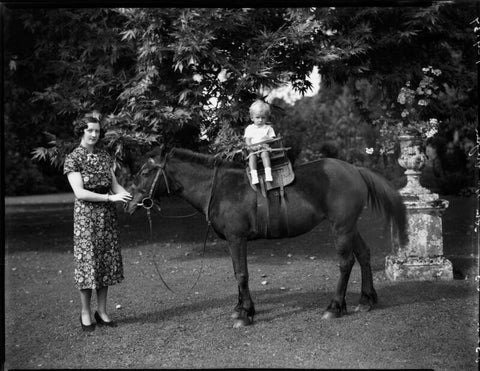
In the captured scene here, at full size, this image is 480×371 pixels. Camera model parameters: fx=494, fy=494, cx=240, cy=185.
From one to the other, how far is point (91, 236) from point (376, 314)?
345 centimetres

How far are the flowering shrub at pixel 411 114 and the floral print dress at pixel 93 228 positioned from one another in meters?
4.30

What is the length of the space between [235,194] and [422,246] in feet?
11.5

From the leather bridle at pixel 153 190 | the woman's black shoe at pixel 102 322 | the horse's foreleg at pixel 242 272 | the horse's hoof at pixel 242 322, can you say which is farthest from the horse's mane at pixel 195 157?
the woman's black shoe at pixel 102 322

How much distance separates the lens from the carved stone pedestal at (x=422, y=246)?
759 centimetres

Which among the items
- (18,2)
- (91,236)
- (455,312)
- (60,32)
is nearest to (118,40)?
(60,32)

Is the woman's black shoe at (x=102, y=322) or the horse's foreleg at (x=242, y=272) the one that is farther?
the woman's black shoe at (x=102, y=322)

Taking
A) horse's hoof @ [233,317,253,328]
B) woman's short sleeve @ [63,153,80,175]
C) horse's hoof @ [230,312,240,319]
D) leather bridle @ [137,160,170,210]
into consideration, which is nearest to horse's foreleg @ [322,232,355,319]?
horse's hoof @ [233,317,253,328]

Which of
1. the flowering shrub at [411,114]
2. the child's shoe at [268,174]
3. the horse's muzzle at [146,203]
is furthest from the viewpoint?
the flowering shrub at [411,114]

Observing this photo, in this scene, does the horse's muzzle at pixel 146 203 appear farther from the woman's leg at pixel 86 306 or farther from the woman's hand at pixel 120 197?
the woman's leg at pixel 86 306

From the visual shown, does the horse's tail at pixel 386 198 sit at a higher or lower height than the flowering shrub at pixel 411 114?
lower

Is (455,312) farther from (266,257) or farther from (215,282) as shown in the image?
(266,257)

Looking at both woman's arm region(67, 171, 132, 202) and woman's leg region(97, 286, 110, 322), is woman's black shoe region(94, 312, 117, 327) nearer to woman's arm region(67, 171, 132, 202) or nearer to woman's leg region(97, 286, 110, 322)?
woman's leg region(97, 286, 110, 322)

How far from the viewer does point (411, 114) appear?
315 inches

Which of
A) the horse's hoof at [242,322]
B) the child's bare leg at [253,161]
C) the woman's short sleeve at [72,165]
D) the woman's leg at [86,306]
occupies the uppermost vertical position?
the woman's short sleeve at [72,165]
